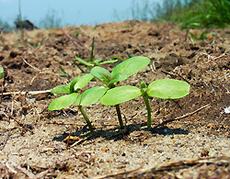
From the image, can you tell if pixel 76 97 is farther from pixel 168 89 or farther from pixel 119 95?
pixel 168 89

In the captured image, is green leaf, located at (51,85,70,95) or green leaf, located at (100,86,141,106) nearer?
green leaf, located at (100,86,141,106)

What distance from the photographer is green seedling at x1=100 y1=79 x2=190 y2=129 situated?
1482mm

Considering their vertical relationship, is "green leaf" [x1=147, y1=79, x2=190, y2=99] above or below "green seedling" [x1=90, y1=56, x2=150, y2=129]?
below

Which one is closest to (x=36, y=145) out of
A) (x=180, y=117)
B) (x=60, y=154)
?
(x=60, y=154)

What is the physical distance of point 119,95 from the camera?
1.50m

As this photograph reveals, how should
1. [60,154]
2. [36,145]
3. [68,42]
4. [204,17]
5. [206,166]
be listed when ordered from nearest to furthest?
[206,166], [60,154], [36,145], [68,42], [204,17]

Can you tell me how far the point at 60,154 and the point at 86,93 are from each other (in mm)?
202

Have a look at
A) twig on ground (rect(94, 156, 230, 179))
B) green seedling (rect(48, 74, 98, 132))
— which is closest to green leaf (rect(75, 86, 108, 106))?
green seedling (rect(48, 74, 98, 132))

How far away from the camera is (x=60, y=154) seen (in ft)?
5.06

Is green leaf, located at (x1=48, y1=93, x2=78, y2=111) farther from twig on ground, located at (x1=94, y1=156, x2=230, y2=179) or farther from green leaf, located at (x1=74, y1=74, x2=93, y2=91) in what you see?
twig on ground, located at (x1=94, y1=156, x2=230, y2=179)

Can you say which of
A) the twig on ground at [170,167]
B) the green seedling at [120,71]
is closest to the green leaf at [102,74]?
the green seedling at [120,71]

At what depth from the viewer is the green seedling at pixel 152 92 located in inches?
58.4

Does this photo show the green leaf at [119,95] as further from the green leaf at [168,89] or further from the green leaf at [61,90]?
the green leaf at [61,90]

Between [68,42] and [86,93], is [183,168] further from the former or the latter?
[68,42]
